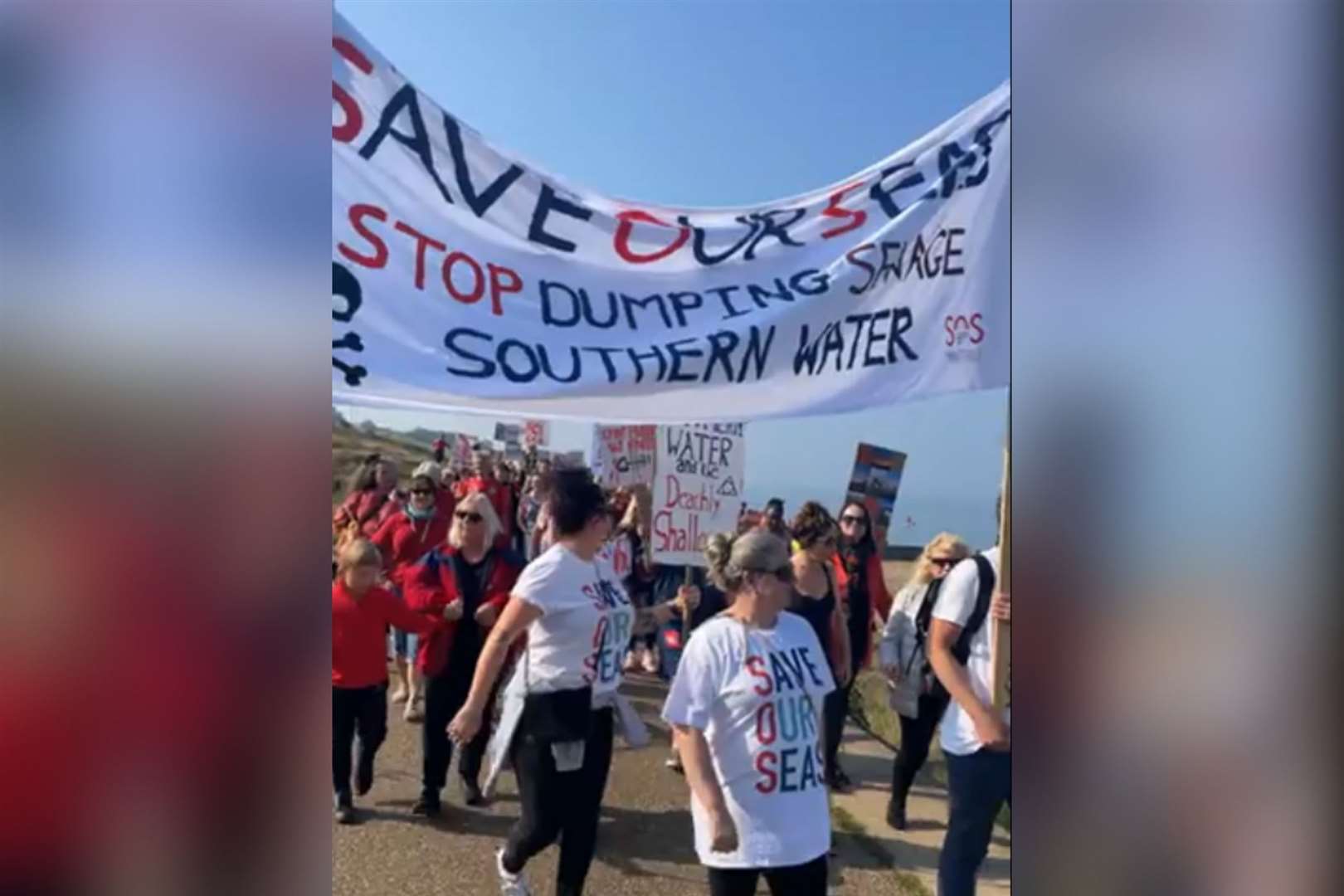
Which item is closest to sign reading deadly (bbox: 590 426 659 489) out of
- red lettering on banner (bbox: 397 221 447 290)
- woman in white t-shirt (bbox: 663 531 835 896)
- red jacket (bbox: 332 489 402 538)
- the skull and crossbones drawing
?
red jacket (bbox: 332 489 402 538)

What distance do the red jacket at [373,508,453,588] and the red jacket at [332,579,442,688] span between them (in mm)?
1312

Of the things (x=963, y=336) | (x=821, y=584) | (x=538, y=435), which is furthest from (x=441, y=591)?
(x=538, y=435)

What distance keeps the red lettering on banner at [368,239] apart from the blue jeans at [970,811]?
2177 mm

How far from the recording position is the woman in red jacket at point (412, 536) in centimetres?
613

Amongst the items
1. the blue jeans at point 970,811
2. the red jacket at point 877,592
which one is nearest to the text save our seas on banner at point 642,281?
the blue jeans at point 970,811

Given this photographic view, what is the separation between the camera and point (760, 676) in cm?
274

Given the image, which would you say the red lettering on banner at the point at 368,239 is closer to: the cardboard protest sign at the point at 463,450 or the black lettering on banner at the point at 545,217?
the black lettering on banner at the point at 545,217

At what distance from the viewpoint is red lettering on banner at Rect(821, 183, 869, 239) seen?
10.1ft

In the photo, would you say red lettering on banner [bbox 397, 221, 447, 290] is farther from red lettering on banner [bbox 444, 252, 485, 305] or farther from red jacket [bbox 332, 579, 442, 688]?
red jacket [bbox 332, 579, 442, 688]

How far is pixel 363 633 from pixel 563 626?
4.51 ft
